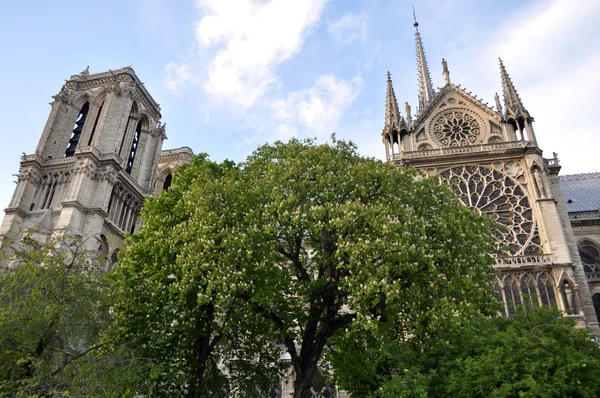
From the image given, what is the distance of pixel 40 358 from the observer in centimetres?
1124

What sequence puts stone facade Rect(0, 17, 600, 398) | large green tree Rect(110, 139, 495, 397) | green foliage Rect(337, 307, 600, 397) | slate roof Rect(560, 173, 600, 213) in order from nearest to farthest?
green foliage Rect(337, 307, 600, 397)
large green tree Rect(110, 139, 495, 397)
stone facade Rect(0, 17, 600, 398)
slate roof Rect(560, 173, 600, 213)

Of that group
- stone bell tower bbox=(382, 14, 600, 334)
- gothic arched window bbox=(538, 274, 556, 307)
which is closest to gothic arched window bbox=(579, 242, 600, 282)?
stone bell tower bbox=(382, 14, 600, 334)

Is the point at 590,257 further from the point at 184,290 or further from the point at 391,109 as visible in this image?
the point at 184,290

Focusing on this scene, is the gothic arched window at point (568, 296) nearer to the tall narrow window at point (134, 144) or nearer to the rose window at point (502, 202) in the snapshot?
the rose window at point (502, 202)

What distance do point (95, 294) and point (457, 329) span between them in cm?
1090

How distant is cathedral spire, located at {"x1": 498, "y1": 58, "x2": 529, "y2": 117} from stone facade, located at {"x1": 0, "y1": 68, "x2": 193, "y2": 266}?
34.0 metres

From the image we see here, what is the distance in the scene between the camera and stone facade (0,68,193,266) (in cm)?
3812

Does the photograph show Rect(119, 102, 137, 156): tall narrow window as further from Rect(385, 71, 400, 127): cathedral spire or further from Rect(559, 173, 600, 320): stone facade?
Rect(559, 173, 600, 320): stone facade

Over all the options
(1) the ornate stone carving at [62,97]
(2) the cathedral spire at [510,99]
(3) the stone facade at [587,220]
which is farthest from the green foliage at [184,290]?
(1) the ornate stone carving at [62,97]

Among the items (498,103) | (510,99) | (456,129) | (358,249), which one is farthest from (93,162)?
(510,99)

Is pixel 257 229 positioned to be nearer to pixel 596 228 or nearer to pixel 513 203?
pixel 513 203

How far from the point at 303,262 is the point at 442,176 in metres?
20.2

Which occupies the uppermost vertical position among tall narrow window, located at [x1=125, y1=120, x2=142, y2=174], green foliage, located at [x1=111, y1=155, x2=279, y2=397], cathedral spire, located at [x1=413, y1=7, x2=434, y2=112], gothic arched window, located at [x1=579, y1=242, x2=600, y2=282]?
cathedral spire, located at [x1=413, y1=7, x2=434, y2=112]

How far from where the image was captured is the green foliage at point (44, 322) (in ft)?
35.4
